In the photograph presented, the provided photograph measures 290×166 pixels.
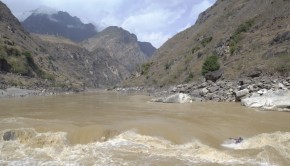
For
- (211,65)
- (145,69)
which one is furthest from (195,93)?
(145,69)

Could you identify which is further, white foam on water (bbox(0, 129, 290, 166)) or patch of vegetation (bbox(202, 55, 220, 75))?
patch of vegetation (bbox(202, 55, 220, 75))

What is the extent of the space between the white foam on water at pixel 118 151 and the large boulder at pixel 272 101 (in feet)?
38.3

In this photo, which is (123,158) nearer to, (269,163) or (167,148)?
(167,148)

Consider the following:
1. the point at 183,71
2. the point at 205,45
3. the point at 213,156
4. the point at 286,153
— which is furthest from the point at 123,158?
the point at 205,45

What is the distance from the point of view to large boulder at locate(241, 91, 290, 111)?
3597 cm

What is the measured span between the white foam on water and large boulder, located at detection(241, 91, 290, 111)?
1168cm

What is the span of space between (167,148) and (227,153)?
3460 mm

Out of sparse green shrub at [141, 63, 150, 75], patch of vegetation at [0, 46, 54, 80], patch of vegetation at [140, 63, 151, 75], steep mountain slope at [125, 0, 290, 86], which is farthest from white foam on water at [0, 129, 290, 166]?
patch of vegetation at [0, 46, 54, 80]

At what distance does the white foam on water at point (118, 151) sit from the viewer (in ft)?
63.4

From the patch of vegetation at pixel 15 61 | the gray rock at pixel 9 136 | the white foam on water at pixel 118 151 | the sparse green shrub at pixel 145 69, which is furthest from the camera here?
the sparse green shrub at pixel 145 69

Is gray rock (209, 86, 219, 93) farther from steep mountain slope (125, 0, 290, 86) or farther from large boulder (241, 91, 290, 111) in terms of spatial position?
large boulder (241, 91, 290, 111)

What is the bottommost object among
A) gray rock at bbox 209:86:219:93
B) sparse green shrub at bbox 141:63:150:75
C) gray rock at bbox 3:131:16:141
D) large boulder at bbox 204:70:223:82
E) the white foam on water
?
the white foam on water

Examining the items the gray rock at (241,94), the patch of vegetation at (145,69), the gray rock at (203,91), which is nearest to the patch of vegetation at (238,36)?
the gray rock at (203,91)

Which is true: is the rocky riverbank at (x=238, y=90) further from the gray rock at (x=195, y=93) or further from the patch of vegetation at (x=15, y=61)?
the patch of vegetation at (x=15, y=61)
